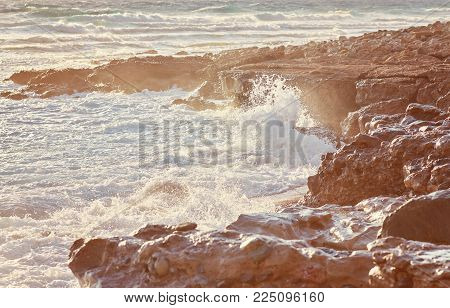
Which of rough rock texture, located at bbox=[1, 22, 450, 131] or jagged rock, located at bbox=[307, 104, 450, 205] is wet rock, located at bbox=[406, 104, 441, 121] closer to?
jagged rock, located at bbox=[307, 104, 450, 205]

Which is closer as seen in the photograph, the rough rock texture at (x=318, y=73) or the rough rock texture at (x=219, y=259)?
the rough rock texture at (x=219, y=259)

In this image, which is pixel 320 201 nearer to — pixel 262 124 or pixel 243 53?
pixel 262 124

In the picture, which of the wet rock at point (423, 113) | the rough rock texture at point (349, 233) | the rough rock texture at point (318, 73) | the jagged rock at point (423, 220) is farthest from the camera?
the rough rock texture at point (318, 73)

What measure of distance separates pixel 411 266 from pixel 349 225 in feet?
4.08

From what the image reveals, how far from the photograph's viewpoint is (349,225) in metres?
4.54

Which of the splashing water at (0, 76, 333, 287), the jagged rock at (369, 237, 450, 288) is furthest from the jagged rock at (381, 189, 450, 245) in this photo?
the splashing water at (0, 76, 333, 287)

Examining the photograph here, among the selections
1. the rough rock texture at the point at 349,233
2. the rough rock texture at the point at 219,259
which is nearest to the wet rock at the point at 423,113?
the rough rock texture at the point at 349,233

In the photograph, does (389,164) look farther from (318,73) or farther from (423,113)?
(318,73)

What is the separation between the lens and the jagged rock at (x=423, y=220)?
394 centimetres

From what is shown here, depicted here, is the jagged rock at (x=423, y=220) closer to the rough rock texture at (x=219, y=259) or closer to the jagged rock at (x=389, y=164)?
the rough rock texture at (x=219, y=259)

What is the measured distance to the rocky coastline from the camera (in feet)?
11.7

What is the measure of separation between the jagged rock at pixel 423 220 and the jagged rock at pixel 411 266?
368 millimetres

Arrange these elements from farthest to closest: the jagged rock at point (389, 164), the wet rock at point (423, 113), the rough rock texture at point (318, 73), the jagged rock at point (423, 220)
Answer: the rough rock texture at point (318, 73) → the wet rock at point (423, 113) → the jagged rock at point (389, 164) → the jagged rock at point (423, 220)

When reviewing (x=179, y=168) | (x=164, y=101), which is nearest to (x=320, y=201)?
(x=179, y=168)
